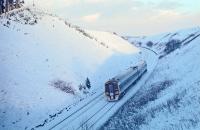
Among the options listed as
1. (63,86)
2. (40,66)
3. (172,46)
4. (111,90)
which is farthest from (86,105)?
(172,46)

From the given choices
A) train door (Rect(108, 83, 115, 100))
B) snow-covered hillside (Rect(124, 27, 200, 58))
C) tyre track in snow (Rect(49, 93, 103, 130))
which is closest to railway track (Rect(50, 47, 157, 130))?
tyre track in snow (Rect(49, 93, 103, 130))

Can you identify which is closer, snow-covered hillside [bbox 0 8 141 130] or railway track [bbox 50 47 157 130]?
railway track [bbox 50 47 157 130]

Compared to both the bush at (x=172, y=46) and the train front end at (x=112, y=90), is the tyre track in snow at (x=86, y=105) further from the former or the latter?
the bush at (x=172, y=46)

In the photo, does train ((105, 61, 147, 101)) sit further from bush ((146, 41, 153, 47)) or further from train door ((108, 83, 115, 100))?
bush ((146, 41, 153, 47))

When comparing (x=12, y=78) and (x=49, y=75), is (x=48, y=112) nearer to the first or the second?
(x=12, y=78)

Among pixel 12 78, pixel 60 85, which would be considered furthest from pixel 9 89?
pixel 60 85

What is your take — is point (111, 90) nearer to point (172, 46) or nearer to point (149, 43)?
point (172, 46)

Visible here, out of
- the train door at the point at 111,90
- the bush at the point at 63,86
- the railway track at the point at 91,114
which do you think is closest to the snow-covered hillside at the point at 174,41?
the bush at the point at 63,86
